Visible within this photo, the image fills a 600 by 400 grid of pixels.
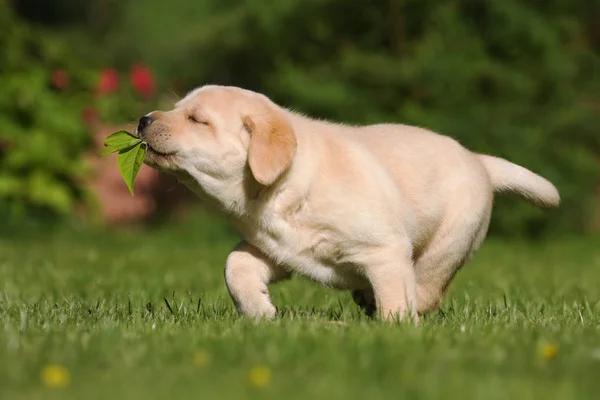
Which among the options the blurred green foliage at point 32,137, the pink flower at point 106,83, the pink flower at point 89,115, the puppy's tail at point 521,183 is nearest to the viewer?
the puppy's tail at point 521,183

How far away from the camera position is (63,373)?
3162mm

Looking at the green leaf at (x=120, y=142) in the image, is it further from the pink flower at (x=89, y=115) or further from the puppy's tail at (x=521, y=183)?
the pink flower at (x=89, y=115)

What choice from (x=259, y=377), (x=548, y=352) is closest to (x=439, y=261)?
(x=548, y=352)

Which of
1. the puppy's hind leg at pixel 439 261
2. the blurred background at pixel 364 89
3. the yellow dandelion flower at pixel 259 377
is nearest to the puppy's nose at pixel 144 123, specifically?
the puppy's hind leg at pixel 439 261

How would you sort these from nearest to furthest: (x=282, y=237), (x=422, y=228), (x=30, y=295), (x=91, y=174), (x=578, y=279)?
(x=282, y=237)
(x=422, y=228)
(x=30, y=295)
(x=578, y=279)
(x=91, y=174)

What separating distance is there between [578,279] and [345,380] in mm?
5268

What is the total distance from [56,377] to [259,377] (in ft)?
1.95

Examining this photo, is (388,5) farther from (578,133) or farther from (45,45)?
(45,45)

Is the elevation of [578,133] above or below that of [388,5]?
below

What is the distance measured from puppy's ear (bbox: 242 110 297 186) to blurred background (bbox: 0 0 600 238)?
7.64 m

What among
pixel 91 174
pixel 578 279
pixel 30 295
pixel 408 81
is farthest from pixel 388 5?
pixel 30 295

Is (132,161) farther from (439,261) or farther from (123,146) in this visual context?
(439,261)

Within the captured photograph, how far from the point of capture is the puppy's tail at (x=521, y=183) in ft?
18.6

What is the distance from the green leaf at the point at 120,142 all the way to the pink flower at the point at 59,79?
8.08 meters
